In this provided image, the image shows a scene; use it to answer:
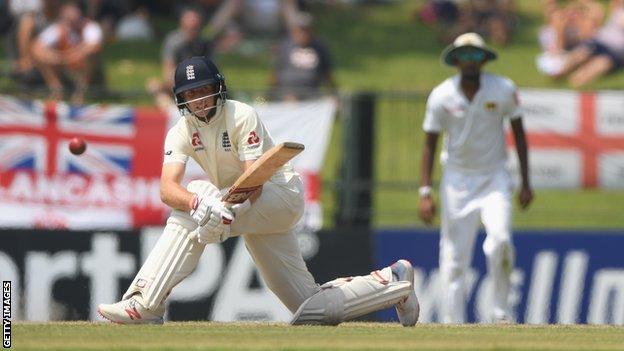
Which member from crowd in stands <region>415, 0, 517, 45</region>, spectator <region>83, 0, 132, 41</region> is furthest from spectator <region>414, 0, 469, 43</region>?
spectator <region>83, 0, 132, 41</region>

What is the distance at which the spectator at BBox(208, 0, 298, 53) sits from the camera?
72.7 feet

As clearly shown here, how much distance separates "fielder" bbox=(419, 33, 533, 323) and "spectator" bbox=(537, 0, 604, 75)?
28.8ft

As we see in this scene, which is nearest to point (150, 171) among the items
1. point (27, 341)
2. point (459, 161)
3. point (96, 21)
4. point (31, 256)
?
point (31, 256)

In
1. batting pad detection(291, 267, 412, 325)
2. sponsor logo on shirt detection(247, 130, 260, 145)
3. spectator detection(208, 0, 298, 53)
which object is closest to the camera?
sponsor logo on shirt detection(247, 130, 260, 145)

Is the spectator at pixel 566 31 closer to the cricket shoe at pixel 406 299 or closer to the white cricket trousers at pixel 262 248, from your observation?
the cricket shoe at pixel 406 299

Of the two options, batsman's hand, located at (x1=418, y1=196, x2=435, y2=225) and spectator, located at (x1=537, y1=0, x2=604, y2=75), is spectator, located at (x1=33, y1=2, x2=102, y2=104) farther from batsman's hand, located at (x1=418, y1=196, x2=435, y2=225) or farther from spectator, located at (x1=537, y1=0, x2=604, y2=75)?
A: batsman's hand, located at (x1=418, y1=196, x2=435, y2=225)

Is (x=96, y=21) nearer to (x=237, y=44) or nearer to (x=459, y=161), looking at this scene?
(x=237, y=44)

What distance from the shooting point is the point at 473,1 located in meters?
23.1

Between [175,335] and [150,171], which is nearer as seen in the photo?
[175,335]

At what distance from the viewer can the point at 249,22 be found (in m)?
22.5

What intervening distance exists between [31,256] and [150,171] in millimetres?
1851

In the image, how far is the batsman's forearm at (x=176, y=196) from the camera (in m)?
9.68

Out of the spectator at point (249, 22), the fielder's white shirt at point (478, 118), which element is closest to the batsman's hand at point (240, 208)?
the fielder's white shirt at point (478, 118)

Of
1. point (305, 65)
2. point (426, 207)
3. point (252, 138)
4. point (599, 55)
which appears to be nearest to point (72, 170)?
point (305, 65)
